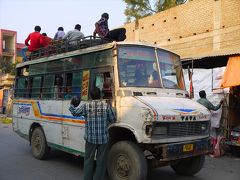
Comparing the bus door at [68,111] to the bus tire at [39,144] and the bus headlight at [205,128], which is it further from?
the bus headlight at [205,128]

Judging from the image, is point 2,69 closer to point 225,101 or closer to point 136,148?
point 225,101

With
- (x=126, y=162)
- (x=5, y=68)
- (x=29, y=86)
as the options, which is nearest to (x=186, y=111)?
(x=126, y=162)

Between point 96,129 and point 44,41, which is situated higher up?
point 44,41

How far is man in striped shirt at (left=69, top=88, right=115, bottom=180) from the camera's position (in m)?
5.40

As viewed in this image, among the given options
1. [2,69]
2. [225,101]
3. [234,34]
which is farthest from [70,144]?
[2,69]

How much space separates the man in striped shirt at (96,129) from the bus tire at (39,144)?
2.71 meters

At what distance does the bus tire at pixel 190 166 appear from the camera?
653cm

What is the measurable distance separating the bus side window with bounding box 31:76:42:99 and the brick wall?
26.3 ft

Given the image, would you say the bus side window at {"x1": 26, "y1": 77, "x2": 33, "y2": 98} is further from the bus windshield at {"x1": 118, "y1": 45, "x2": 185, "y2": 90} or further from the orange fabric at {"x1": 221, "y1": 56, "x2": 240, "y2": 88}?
the orange fabric at {"x1": 221, "y1": 56, "x2": 240, "y2": 88}

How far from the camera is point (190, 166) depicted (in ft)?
21.7

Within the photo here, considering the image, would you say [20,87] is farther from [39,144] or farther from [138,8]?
[138,8]

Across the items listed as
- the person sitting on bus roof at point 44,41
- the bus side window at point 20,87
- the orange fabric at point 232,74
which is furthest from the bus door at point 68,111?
the orange fabric at point 232,74

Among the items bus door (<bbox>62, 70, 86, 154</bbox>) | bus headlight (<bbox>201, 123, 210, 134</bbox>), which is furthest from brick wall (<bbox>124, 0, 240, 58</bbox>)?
bus door (<bbox>62, 70, 86, 154</bbox>)

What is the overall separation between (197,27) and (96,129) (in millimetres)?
11434
